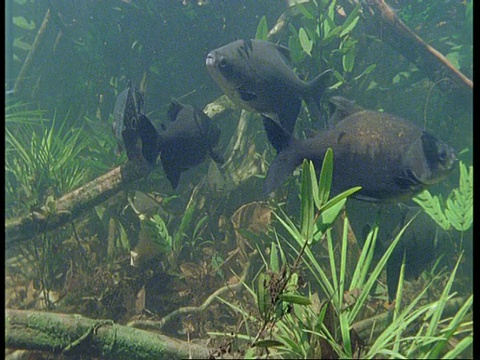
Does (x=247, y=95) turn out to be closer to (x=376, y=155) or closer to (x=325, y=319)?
(x=376, y=155)

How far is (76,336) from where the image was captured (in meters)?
2.31

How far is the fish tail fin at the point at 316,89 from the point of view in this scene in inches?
93.4

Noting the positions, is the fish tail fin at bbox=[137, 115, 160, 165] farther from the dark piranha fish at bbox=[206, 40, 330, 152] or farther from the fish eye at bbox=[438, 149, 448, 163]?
the fish eye at bbox=[438, 149, 448, 163]

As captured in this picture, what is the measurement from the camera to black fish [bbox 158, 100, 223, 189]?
2.43 m

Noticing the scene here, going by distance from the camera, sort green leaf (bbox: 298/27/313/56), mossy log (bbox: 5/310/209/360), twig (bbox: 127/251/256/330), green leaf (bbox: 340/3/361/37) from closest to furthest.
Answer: mossy log (bbox: 5/310/209/360) → twig (bbox: 127/251/256/330) → green leaf (bbox: 340/3/361/37) → green leaf (bbox: 298/27/313/56)

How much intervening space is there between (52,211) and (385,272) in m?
1.91

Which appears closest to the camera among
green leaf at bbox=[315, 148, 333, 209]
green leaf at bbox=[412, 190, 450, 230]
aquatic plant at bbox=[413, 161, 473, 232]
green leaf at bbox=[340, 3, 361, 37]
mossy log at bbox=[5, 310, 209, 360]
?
green leaf at bbox=[315, 148, 333, 209]

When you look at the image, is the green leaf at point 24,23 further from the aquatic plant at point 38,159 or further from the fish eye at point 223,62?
the fish eye at point 223,62

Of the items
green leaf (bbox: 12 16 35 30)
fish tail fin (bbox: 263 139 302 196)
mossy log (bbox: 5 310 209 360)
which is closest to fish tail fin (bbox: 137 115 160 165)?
fish tail fin (bbox: 263 139 302 196)

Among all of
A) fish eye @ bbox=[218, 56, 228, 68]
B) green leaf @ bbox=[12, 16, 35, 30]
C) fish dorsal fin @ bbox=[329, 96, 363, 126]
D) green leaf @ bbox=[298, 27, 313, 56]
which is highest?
green leaf @ bbox=[12, 16, 35, 30]

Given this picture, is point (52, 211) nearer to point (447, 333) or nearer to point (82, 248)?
point (82, 248)

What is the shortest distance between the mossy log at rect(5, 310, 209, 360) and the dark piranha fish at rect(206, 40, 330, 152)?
111cm

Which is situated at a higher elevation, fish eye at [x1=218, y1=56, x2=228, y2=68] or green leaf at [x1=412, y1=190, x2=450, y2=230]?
A: fish eye at [x1=218, y1=56, x2=228, y2=68]

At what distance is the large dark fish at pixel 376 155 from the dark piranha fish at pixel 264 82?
279 mm
